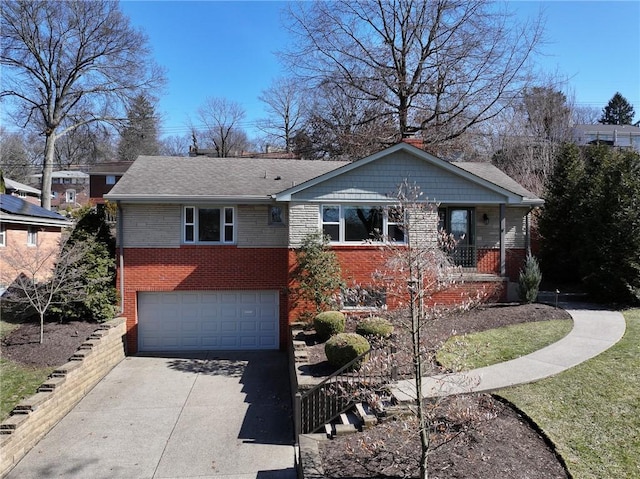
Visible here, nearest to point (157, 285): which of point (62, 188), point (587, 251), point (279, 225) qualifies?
point (279, 225)

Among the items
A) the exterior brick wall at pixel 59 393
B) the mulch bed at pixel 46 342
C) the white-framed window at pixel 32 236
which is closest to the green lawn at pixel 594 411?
the exterior brick wall at pixel 59 393

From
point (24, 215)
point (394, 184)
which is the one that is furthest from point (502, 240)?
point (24, 215)

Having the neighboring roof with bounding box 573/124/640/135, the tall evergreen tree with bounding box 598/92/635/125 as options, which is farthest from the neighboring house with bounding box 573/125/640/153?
the tall evergreen tree with bounding box 598/92/635/125

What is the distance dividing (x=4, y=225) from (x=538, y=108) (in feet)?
111

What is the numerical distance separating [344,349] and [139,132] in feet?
103

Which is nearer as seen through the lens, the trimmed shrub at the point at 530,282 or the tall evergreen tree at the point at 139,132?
the trimmed shrub at the point at 530,282

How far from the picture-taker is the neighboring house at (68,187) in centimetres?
6011

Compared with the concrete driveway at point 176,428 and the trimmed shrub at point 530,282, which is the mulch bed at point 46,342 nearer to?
the concrete driveway at point 176,428

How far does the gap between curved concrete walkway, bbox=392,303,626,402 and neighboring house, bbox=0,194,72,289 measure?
45.8 ft

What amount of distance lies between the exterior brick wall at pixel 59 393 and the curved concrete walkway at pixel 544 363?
7.01 m

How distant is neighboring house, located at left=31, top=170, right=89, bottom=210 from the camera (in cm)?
6011

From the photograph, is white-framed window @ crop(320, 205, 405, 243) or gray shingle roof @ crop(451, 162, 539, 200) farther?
gray shingle roof @ crop(451, 162, 539, 200)

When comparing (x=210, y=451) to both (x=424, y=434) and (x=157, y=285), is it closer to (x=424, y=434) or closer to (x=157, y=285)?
(x=424, y=434)

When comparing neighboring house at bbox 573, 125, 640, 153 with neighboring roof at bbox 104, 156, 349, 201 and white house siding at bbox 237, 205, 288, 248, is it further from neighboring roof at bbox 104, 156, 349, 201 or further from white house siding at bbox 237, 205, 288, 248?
white house siding at bbox 237, 205, 288, 248
